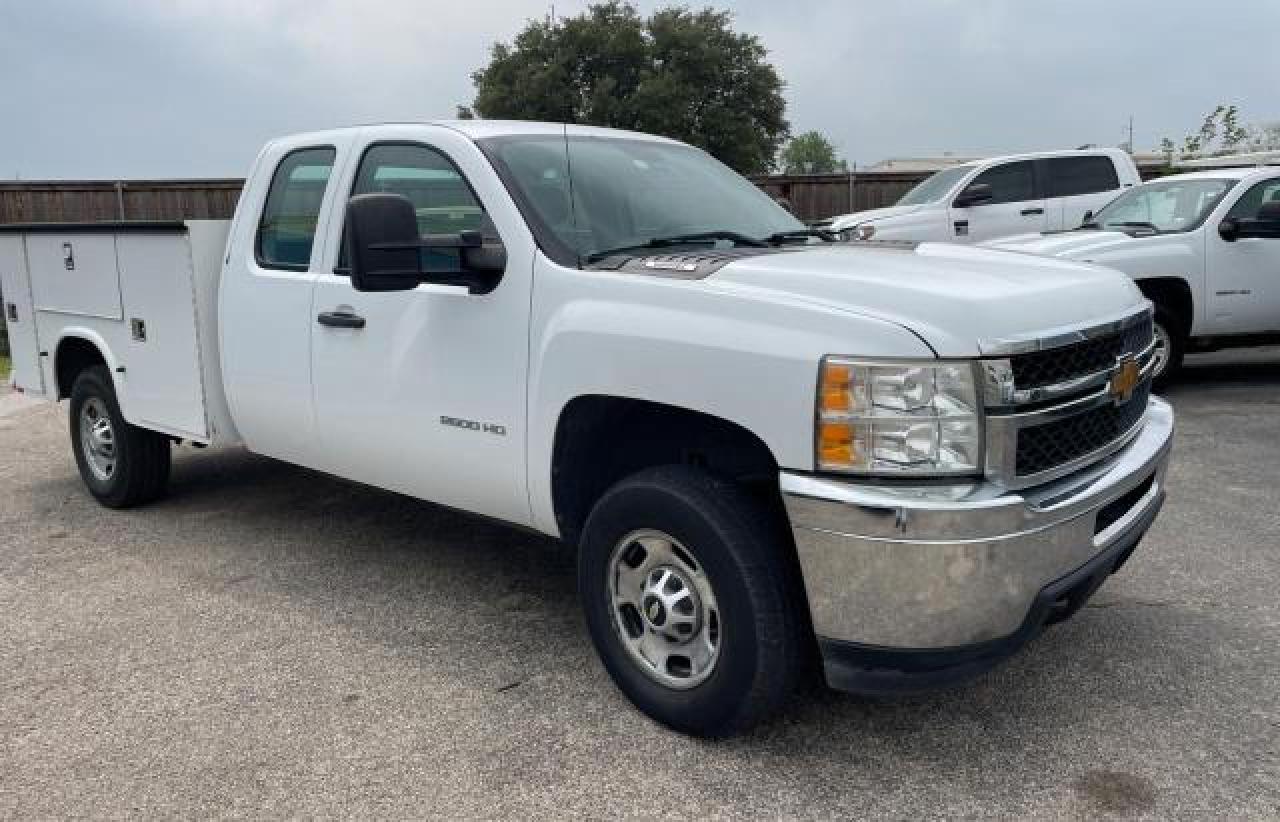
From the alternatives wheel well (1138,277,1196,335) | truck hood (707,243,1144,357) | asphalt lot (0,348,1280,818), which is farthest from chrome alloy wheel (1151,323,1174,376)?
truck hood (707,243,1144,357)

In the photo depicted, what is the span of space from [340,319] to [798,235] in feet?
6.02

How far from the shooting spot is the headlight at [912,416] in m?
2.77

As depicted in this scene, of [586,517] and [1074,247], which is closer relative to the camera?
[586,517]

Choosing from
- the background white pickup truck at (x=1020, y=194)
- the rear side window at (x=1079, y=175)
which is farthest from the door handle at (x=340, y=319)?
the rear side window at (x=1079, y=175)

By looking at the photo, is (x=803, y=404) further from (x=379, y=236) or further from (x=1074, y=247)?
(x=1074, y=247)

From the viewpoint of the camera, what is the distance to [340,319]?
169 inches

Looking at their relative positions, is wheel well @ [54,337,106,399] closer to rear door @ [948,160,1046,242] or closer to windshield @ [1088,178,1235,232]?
windshield @ [1088,178,1235,232]

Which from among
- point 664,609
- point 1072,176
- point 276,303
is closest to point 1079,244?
point 1072,176

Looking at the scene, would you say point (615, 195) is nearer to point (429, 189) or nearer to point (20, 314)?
point (429, 189)

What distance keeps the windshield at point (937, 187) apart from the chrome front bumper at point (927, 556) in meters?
9.73

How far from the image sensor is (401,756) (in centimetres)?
327

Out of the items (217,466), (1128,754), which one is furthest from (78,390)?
(1128,754)

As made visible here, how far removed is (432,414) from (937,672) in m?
2.02

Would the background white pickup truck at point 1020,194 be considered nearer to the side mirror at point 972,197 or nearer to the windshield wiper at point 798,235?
the side mirror at point 972,197
